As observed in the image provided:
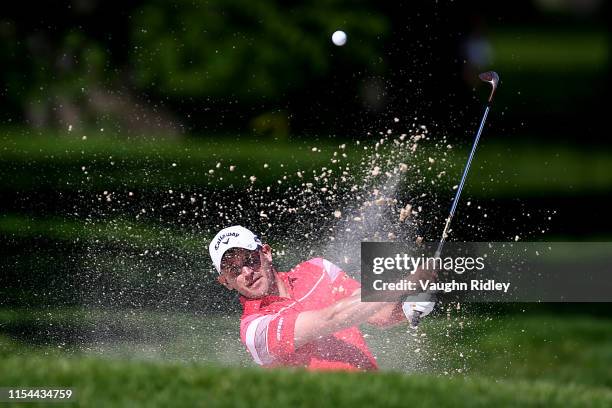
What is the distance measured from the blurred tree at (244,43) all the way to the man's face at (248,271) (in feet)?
28.0

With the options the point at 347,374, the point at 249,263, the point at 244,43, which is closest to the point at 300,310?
the point at 249,263

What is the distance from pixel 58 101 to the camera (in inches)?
656

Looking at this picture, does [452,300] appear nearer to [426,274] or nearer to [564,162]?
[426,274]

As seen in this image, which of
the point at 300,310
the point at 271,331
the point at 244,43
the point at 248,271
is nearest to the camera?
the point at 271,331

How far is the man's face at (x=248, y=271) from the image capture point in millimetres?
7184

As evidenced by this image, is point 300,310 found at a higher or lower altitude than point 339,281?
lower

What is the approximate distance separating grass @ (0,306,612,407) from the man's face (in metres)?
0.48

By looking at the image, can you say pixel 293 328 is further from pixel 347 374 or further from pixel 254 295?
pixel 347 374

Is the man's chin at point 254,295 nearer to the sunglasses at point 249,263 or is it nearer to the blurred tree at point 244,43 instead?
the sunglasses at point 249,263

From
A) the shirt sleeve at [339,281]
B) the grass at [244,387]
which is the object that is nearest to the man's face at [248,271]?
the shirt sleeve at [339,281]

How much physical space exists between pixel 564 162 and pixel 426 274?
32.5 ft

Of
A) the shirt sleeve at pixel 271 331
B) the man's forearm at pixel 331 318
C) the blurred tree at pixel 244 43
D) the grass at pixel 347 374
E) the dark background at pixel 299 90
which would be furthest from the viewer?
the blurred tree at pixel 244 43

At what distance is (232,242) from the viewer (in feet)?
23.9

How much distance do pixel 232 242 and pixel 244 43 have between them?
8.64 metres
